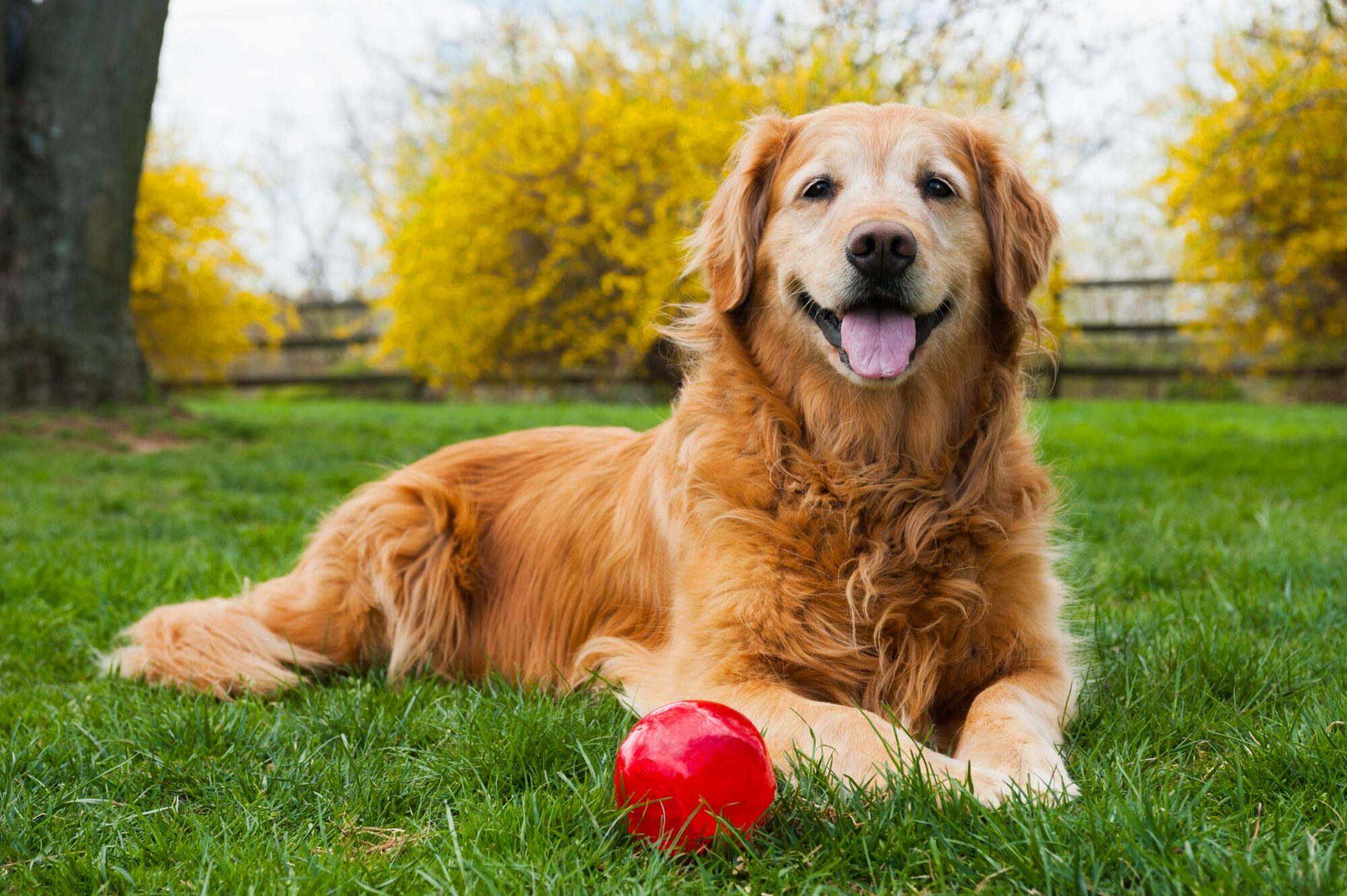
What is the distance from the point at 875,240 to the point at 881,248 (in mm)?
27

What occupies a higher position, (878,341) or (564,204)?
(564,204)

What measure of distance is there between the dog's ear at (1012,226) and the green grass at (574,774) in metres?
1.04

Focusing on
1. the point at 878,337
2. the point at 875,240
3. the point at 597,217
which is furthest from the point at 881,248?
the point at 597,217

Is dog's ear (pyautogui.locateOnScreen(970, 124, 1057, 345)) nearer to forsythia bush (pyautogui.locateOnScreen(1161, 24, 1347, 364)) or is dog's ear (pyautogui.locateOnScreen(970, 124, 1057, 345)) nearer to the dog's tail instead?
the dog's tail

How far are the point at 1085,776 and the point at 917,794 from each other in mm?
425

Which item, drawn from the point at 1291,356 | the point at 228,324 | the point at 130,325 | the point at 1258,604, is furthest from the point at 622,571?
the point at 228,324

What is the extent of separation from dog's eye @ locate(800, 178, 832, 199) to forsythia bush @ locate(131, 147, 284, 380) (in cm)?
1627

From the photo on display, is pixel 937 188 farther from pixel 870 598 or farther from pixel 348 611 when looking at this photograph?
pixel 348 611

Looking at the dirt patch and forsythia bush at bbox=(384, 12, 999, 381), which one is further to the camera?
forsythia bush at bbox=(384, 12, 999, 381)

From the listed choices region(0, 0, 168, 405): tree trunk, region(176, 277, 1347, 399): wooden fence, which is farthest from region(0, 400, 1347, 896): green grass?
region(176, 277, 1347, 399): wooden fence

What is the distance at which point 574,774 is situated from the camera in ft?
7.20

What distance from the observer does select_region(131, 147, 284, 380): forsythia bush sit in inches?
668

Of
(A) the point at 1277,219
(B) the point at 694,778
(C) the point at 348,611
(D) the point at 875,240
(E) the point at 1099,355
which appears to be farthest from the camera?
(E) the point at 1099,355

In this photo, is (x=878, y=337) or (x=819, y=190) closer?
(x=878, y=337)
